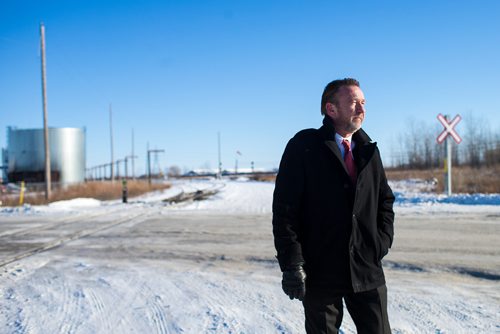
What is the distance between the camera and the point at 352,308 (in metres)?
2.50

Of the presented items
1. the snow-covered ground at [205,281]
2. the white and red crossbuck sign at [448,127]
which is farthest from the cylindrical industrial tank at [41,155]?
the white and red crossbuck sign at [448,127]

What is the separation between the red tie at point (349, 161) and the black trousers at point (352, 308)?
66 centimetres

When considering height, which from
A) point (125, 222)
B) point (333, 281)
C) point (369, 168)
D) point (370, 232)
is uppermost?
point (369, 168)

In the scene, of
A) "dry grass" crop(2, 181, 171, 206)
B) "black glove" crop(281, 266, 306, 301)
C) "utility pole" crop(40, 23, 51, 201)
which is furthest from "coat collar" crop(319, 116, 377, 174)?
"utility pole" crop(40, 23, 51, 201)

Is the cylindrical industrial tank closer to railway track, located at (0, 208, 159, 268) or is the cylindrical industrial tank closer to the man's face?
railway track, located at (0, 208, 159, 268)

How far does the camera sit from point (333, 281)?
240 cm

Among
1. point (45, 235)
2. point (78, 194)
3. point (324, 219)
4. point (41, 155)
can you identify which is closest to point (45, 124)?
point (78, 194)

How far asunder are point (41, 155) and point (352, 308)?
4529 centimetres

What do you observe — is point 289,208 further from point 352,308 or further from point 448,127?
point 448,127

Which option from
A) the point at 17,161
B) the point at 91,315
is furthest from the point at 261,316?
the point at 17,161

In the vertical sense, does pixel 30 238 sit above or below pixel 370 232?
below

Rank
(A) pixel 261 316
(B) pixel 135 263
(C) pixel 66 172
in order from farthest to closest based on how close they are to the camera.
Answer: (C) pixel 66 172, (B) pixel 135 263, (A) pixel 261 316

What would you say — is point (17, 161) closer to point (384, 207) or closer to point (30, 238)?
point (30, 238)

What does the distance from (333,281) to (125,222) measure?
11264mm
